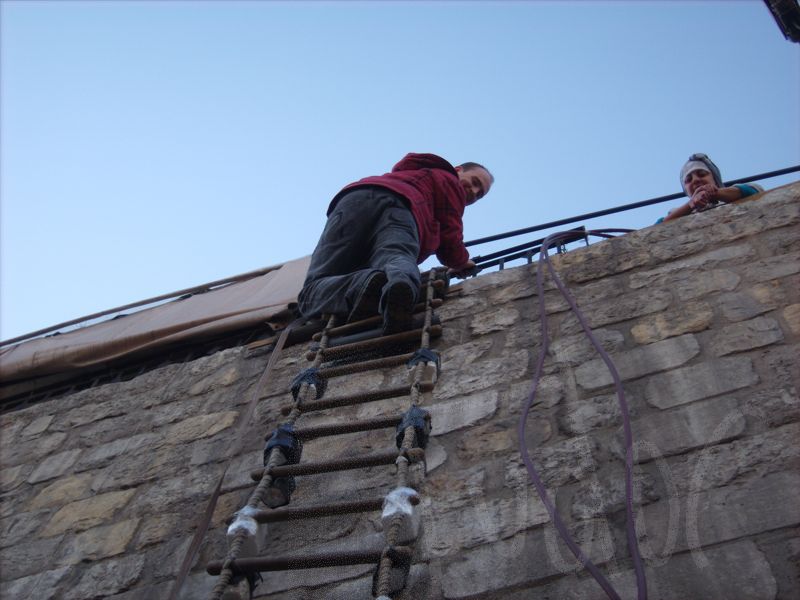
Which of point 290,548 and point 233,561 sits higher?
point 290,548

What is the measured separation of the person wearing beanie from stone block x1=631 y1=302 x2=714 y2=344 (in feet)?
3.38

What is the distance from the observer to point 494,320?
2.85 meters

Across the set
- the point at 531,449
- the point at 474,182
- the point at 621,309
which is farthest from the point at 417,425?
the point at 474,182

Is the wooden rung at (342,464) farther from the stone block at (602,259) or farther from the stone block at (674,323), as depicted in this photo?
the stone block at (602,259)

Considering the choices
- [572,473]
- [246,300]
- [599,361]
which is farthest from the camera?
[246,300]

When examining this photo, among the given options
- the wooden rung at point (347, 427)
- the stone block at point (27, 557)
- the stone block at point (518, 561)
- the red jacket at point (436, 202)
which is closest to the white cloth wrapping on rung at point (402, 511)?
the stone block at point (518, 561)

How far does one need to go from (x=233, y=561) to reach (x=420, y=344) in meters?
1.15

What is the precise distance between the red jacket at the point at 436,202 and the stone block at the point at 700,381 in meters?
1.45

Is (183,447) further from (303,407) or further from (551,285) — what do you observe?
(551,285)

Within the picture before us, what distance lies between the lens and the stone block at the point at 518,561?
5.83ft

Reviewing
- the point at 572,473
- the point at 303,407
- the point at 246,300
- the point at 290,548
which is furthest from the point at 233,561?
the point at 246,300

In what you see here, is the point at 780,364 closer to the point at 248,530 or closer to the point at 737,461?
the point at 737,461

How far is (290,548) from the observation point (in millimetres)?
2137

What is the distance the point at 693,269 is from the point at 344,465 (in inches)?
55.8
